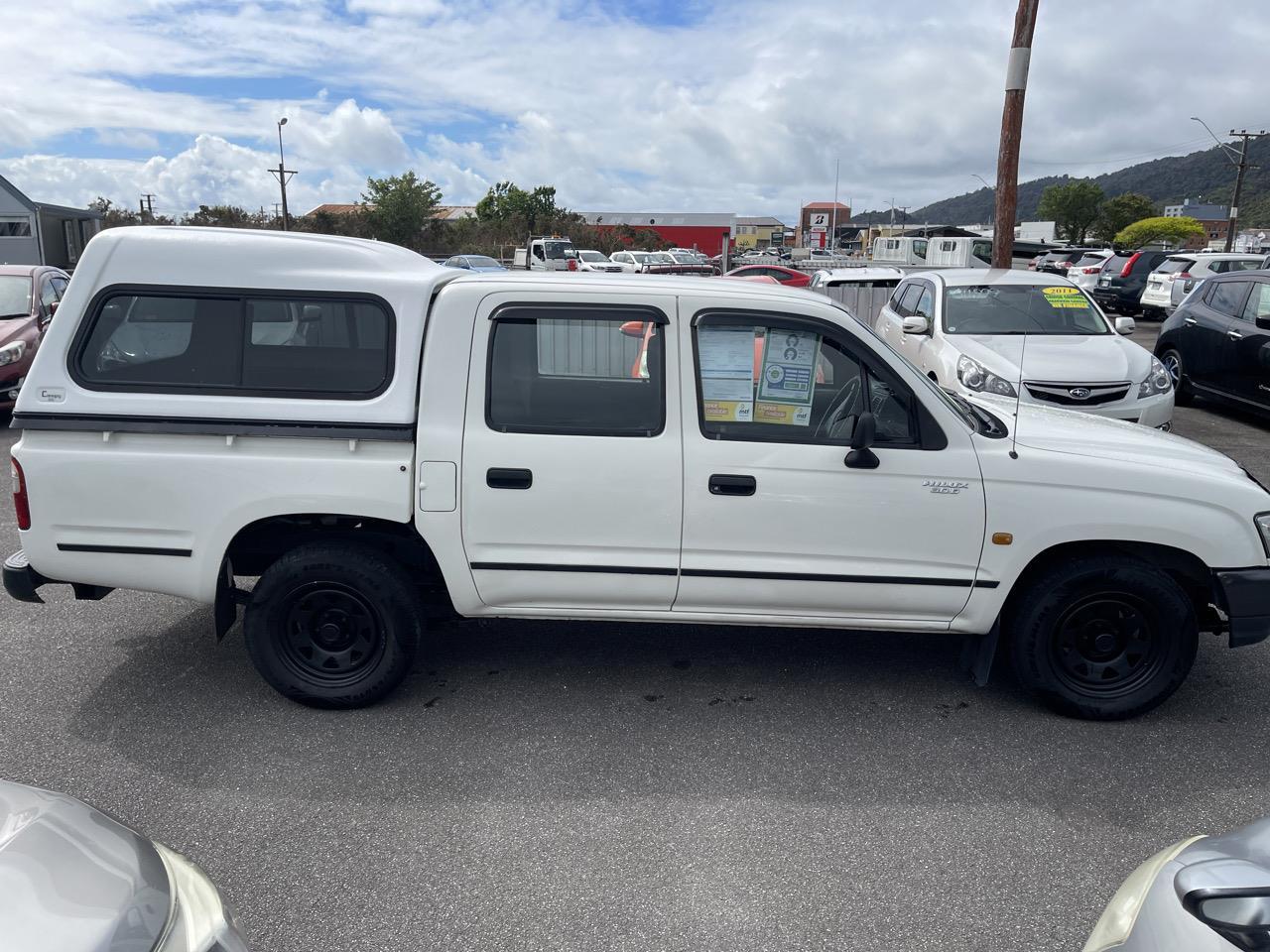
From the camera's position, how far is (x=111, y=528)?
3.98 meters

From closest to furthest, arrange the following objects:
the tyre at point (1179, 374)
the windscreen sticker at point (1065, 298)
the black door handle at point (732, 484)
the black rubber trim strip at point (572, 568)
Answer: the black door handle at point (732, 484) → the black rubber trim strip at point (572, 568) → the windscreen sticker at point (1065, 298) → the tyre at point (1179, 374)

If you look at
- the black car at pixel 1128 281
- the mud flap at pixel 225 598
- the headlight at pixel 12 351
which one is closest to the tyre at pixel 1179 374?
the mud flap at pixel 225 598

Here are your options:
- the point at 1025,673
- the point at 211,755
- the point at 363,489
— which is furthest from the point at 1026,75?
the point at 211,755

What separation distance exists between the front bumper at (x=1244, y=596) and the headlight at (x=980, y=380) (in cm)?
425

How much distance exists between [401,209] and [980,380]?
165 ft

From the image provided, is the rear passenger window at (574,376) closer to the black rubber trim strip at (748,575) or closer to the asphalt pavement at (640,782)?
the black rubber trim strip at (748,575)

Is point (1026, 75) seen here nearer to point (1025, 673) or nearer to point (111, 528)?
point (1025, 673)

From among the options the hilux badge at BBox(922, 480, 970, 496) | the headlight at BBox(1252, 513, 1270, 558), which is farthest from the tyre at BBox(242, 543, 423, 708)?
the headlight at BBox(1252, 513, 1270, 558)

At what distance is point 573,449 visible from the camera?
3.88 meters

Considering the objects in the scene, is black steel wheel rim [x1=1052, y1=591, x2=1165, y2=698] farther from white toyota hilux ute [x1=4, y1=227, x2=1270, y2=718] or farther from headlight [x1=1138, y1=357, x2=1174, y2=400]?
headlight [x1=1138, y1=357, x2=1174, y2=400]

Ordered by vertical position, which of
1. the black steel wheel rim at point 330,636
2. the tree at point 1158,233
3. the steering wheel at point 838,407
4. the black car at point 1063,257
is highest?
the tree at point 1158,233

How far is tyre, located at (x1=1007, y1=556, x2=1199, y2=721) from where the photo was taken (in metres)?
3.95

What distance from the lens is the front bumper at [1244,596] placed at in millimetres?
3873

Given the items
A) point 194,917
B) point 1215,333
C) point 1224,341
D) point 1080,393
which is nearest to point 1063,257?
point 1215,333
